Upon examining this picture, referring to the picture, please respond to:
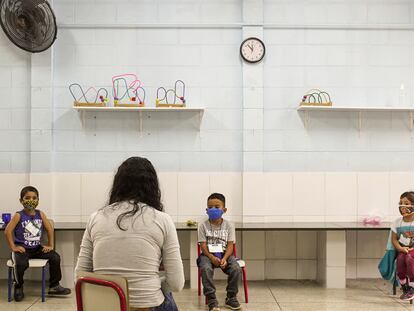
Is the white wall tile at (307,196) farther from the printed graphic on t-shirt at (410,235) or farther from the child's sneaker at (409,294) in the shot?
the child's sneaker at (409,294)

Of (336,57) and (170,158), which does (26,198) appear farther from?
(336,57)

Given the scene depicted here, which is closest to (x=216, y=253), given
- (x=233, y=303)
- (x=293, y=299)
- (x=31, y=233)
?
(x=233, y=303)

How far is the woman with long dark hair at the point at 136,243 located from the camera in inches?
91.3

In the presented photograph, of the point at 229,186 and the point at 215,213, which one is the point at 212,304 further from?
the point at 229,186

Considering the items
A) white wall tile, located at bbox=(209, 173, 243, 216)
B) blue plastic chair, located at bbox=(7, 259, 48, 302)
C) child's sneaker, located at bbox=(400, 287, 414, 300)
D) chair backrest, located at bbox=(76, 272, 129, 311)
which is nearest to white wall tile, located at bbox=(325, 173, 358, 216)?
white wall tile, located at bbox=(209, 173, 243, 216)

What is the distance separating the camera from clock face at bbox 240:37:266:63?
528 centimetres

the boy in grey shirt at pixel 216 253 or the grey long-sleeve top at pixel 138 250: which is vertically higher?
the grey long-sleeve top at pixel 138 250

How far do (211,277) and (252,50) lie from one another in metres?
2.33

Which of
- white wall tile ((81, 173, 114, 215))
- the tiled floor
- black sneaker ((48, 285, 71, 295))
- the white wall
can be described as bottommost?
the tiled floor

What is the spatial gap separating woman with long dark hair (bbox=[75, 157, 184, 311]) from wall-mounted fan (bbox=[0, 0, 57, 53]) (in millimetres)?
3104

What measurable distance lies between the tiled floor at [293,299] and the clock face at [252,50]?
227cm

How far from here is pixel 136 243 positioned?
7.59 feet

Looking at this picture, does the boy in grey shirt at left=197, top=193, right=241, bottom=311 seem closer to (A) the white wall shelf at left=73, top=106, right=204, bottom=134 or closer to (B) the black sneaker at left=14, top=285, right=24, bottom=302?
(A) the white wall shelf at left=73, top=106, right=204, bottom=134

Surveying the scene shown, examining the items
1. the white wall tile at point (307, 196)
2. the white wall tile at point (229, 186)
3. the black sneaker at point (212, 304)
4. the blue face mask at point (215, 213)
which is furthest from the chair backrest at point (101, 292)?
the white wall tile at point (307, 196)
